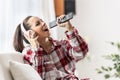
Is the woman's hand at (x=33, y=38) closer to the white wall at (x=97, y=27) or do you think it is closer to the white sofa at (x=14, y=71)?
the white sofa at (x=14, y=71)

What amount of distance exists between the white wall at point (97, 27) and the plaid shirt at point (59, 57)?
1.03m

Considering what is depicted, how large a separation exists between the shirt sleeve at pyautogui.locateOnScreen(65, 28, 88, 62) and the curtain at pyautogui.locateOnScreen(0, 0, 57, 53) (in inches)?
24.5

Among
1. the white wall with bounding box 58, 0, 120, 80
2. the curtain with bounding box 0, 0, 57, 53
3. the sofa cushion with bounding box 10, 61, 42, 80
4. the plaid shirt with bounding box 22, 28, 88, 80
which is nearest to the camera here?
the sofa cushion with bounding box 10, 61, 42, 80

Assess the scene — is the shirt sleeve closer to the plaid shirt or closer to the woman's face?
the plaid shirt

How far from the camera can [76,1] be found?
10.3 ft

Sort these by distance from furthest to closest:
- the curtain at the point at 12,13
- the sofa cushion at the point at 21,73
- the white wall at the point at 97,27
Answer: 1. the white wall at the point at 97,27
2. the curtain at the point at 12,13
3. the sofa cushion at the point at 21,73

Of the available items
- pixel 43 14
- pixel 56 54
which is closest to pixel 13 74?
pixel 56 54

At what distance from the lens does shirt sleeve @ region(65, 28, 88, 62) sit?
196 centimetres

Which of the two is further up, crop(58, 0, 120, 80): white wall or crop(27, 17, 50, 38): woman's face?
crop(27, 17, 50, 38): woman's face

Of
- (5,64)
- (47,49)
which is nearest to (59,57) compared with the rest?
(47,49)

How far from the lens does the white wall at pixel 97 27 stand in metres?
2.97

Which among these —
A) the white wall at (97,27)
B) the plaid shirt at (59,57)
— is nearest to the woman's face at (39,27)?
the plaid shirt at (59,57)

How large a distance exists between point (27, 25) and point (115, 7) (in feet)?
4.49

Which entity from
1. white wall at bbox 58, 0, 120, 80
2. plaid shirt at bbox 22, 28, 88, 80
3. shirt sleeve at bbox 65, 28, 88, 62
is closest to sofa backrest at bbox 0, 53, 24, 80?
plaid shirt at bbox 22, 28, 88, 80
